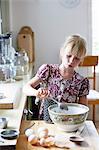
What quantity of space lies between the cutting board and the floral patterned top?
0.21m

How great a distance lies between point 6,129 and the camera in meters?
1.55

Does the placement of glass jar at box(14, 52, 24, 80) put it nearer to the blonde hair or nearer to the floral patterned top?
the floral patterned top

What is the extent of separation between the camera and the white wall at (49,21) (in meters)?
3.68

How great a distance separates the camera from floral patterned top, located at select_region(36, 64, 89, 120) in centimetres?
192

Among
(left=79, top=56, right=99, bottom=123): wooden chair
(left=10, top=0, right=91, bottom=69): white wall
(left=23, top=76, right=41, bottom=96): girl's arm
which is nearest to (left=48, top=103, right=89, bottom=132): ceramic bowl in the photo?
(left=23, top=76, right=41, bottom=96): girl's arm

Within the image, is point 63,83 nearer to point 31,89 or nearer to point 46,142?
point 31,89

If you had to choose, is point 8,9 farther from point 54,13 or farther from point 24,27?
point 54,13

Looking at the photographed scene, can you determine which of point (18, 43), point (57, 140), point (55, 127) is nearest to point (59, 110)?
point (55, 127)

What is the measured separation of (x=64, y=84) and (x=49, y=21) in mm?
1914

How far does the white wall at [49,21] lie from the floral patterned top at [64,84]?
71.2 inches

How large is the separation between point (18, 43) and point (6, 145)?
2381 millimetres

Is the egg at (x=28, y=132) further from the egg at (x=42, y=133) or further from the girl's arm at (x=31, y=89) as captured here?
the girl's arm at (x=31, y=89)

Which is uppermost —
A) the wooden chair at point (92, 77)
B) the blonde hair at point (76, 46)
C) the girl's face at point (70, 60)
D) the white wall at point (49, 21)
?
the white wall at point (49, 21)

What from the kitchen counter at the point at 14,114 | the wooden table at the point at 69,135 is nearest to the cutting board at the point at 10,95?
the kitchen counter at the point at 14,114
